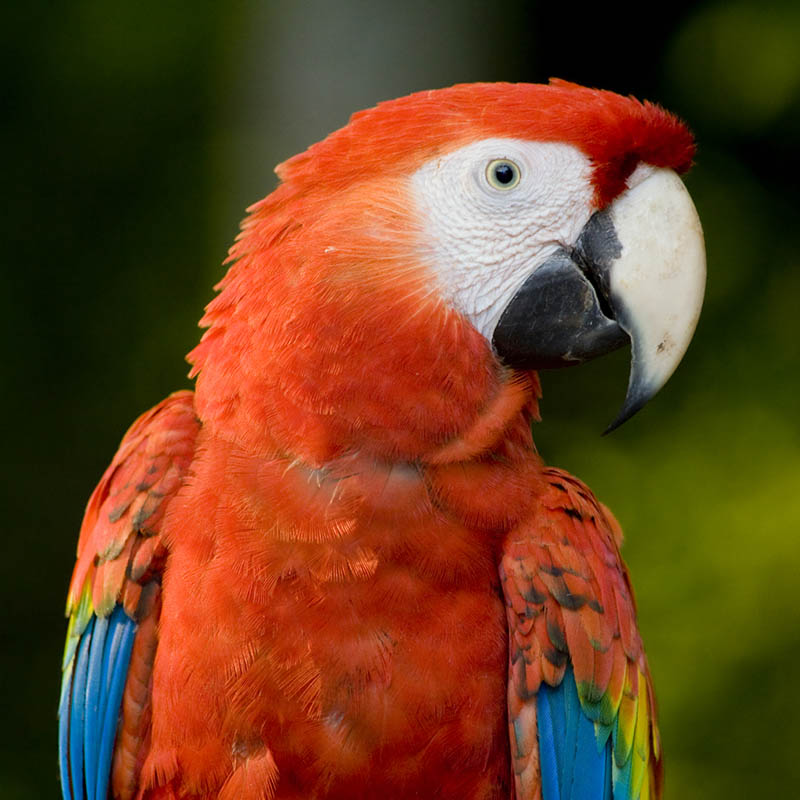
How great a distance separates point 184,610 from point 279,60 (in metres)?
1.73

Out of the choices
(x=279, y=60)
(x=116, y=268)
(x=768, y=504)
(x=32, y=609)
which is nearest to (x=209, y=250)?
(x=116, y=268)

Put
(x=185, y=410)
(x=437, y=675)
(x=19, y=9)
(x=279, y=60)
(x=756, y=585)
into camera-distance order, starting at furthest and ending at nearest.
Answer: (x=19, y=9) → (x=756, y=585) → (x=279, y=60) → (x=185, y=410) → (x=437, y=675)

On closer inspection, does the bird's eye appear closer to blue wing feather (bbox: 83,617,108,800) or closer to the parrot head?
the parrot head

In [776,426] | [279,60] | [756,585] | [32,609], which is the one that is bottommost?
[32,609]

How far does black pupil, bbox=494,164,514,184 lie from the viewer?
138 centimetres

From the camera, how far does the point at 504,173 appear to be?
4.53 ft

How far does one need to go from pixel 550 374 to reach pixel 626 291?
1780 mm

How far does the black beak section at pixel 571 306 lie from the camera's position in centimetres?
137

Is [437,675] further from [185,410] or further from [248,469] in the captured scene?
[185,410]

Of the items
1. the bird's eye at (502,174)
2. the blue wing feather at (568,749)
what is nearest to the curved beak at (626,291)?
the bird's eye at (502,174)

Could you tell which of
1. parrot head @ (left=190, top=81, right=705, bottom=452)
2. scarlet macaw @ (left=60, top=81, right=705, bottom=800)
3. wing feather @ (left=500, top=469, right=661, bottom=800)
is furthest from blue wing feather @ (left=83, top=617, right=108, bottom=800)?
wing feather @ (left=500, top=469, right=661, bottom=800)

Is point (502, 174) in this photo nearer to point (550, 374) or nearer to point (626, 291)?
point (626, 291)

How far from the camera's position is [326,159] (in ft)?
4.70

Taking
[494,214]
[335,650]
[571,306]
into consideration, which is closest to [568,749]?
[335,650]
